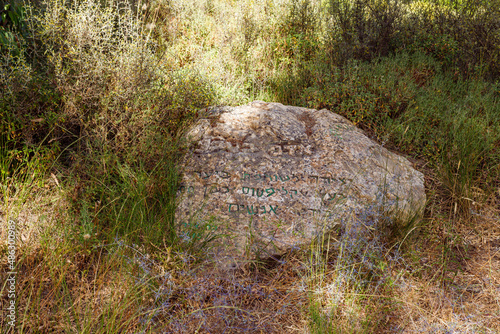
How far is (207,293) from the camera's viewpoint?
83.8 inches

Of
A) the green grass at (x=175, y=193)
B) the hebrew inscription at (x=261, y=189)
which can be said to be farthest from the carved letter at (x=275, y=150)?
the green grass at (x=175, y=193)

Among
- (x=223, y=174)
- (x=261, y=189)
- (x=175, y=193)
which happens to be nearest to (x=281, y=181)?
(x=261, y=189)

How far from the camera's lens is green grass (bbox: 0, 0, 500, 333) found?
2.05 meters

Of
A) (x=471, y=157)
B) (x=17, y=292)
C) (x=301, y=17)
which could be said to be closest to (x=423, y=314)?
(x=471, y=157)

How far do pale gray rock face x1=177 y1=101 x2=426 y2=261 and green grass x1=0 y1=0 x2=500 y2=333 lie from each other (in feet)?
0.53

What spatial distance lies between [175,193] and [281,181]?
2.91 feet

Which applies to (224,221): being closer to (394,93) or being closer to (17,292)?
(17,292)

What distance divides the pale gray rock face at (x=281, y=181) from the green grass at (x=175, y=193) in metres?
0.16

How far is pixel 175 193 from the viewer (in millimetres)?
2680

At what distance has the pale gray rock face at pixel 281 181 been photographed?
8.46 ft

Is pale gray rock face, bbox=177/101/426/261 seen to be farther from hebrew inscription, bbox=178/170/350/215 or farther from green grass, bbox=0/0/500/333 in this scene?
green grass, bbox=0/0/500/333

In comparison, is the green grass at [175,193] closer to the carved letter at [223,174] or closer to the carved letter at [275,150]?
the carved letter at [223,174]

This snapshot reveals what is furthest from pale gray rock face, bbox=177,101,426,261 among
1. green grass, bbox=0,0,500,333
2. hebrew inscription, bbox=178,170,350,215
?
green grass, bbox=0,0,500,333

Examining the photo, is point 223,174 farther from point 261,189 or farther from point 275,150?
point 275,150
